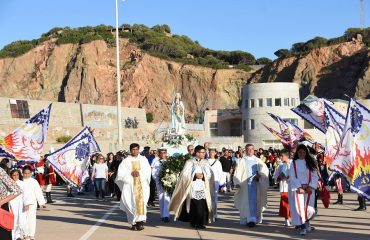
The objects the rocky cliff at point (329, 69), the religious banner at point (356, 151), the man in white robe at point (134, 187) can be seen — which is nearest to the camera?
the religious banner at point (356, 151)

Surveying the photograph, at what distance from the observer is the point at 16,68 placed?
98.6 meters

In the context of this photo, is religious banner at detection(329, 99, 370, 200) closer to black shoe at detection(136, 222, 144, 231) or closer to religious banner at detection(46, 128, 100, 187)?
black shoe at detection(136, 222, 144, 231)

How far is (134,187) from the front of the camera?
12062mm

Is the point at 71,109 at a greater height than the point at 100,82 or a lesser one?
lesser

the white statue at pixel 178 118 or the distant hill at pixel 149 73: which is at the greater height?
the distant hill at pixel 149 73

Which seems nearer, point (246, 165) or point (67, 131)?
point (246, 165)

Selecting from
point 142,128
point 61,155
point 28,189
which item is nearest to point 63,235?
point 28,189

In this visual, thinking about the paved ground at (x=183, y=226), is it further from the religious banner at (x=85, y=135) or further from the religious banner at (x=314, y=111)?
the religious banner at (x=85, y=135)

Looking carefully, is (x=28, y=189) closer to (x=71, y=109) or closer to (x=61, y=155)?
(x=61, y=155)

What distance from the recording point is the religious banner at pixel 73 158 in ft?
59.5

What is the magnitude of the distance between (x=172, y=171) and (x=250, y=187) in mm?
2187

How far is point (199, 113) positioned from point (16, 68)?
3244cm

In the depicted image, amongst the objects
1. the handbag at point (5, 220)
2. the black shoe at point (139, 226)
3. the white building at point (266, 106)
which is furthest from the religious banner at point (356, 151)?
the white building at point (266, 106)

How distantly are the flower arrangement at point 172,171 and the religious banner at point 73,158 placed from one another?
559 cm
